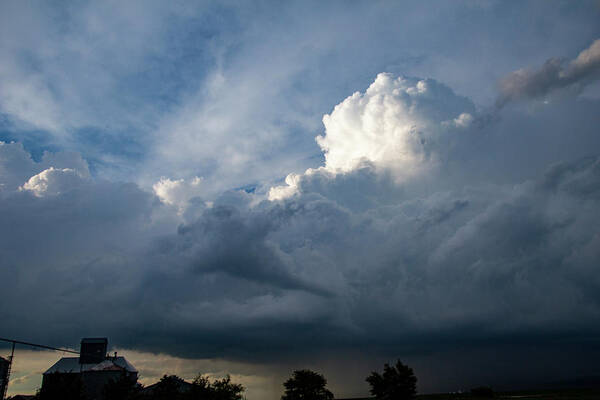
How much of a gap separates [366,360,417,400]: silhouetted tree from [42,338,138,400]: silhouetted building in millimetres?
64482

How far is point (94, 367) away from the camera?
124938mm

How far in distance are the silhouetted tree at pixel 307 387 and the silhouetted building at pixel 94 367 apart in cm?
4295

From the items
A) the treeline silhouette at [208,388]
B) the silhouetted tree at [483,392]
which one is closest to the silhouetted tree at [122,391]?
the treeline silhouette at [208,388]

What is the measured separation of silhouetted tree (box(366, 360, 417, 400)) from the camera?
106125mm

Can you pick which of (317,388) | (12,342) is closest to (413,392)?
(317,388)

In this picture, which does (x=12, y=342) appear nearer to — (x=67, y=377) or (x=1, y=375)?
(x=67, y=377)

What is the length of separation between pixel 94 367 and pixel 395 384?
8947 centimetres

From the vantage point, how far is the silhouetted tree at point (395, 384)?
10612 centimetres

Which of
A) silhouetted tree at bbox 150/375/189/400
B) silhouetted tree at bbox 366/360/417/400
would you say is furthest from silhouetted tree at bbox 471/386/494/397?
silhouetted tree at bbox 150/375/189/400

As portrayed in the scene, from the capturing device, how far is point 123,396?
89.6 metres

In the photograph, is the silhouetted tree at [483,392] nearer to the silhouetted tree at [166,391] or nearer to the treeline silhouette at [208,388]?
the treeline silhouette at [208,388]

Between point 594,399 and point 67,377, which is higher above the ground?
point 67,377

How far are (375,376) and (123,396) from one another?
207ft

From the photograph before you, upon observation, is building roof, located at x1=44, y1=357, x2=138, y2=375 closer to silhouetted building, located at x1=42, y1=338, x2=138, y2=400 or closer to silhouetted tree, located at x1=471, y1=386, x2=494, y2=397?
silhouetted building, located at x1=42, y1=338, x2=138, y2=400
